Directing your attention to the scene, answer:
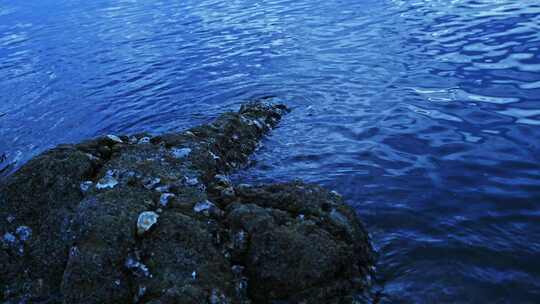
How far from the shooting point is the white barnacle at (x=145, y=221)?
20.4 feet

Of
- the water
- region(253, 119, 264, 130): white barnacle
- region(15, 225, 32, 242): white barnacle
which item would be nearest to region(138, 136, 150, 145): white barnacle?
the water

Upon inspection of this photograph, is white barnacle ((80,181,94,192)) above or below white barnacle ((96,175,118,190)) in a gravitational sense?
below

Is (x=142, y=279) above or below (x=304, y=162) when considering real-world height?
above

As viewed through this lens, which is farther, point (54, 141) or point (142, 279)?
point (54, 141)

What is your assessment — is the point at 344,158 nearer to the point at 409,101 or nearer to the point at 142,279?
the point at 409,101

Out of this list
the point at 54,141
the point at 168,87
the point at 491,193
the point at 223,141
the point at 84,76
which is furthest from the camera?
the point at 84,76

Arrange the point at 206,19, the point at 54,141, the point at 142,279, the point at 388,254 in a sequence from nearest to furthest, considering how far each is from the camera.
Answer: the point at 142,279 < the point at 388,254 < the point at 54,141 < the point at 206,19

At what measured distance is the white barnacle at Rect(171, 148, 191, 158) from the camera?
8508 mm

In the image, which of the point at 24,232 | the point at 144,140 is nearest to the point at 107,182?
the point at 24,232

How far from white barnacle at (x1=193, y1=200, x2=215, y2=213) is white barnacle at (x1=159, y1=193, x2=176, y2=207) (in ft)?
1.44

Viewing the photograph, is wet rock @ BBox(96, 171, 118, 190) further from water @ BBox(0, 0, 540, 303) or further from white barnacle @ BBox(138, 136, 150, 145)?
water @ BBox(0, 0, 540, 303)

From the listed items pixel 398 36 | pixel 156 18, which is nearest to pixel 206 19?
pixel 156 18

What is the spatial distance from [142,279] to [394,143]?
24.0 ft

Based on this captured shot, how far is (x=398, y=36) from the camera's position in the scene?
19312 millimetres
